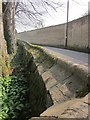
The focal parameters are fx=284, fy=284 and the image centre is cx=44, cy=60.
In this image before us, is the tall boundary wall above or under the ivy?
above

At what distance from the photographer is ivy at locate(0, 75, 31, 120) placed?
4961mm

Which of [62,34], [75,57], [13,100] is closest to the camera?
[13,100]

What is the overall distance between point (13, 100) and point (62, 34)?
21.7 m

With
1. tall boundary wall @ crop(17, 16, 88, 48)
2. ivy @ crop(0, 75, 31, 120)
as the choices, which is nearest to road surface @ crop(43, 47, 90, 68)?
ivy @ crop(0, 75, 31, 120)

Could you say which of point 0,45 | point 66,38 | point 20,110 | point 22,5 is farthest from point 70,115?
point 66,38

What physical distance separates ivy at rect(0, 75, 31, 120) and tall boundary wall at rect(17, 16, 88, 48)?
1044cm

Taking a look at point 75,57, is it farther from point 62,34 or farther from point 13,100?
point 62,34

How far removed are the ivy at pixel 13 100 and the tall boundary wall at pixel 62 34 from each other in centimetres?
1044

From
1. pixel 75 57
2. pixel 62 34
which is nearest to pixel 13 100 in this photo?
pixel 75 57

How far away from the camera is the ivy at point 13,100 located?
496cm

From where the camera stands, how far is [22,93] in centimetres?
621

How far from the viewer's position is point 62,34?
2705 centimetres

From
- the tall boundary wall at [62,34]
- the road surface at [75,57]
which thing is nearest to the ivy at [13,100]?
the road surface at [75,57]

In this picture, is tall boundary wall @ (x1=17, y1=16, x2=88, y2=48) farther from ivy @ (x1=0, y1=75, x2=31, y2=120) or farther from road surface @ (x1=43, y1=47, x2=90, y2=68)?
ivy @ (x1=0, y1=75, x2=31, y2=120)
